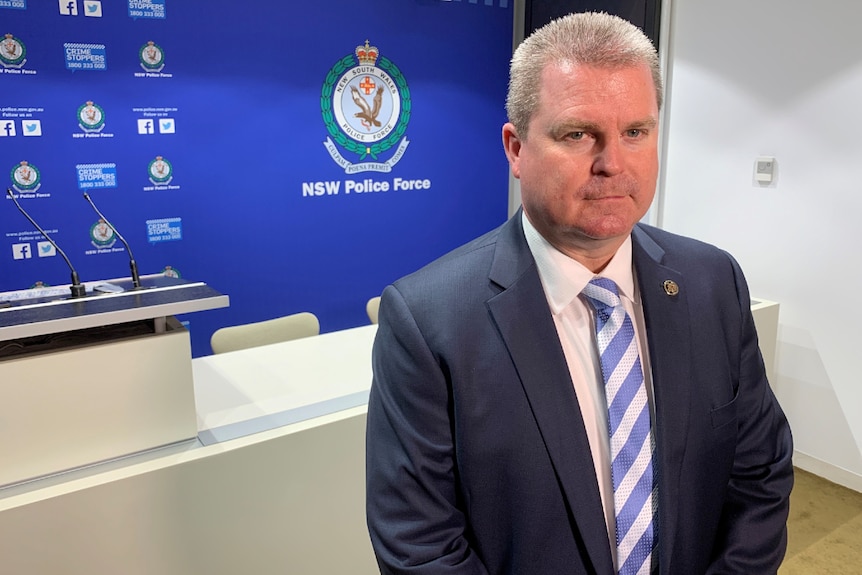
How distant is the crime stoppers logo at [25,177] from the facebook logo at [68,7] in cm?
72

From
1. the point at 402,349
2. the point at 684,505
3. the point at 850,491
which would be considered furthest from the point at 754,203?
the point at 402,349

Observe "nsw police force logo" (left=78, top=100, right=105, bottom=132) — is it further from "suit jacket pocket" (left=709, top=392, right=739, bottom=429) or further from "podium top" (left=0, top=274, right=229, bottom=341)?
"suit jacket pocket" (left=709, top=392, right=739, bottom=429)

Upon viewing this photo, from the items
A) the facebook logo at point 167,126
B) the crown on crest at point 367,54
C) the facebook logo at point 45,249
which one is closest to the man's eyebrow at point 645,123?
the facebook logo at point 167,126

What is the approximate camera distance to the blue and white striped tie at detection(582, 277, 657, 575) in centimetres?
97

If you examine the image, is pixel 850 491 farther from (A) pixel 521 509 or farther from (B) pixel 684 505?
(A) pixel 521 509

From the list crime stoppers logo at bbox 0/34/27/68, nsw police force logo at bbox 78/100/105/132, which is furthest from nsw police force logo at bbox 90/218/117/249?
crime stoppers logo at bbox 0/34/27/68

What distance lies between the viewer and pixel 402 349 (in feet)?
Answer: 3.10

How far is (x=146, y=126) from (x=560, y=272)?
296 centimetres

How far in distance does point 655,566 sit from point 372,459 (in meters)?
0.46

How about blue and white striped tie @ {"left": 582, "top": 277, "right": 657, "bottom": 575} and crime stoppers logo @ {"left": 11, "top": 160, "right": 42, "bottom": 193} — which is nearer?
blue and white striped tie @ {"left": 582, "top": 277, "right": 657, "bottom": 575}

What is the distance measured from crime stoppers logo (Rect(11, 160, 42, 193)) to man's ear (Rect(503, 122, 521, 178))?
9.63 feet

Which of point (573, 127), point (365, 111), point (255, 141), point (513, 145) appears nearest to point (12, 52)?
point (255, 141)

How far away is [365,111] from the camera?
13.2ft

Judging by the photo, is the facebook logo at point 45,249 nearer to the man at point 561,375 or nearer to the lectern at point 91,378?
the lectern at point 91,378
